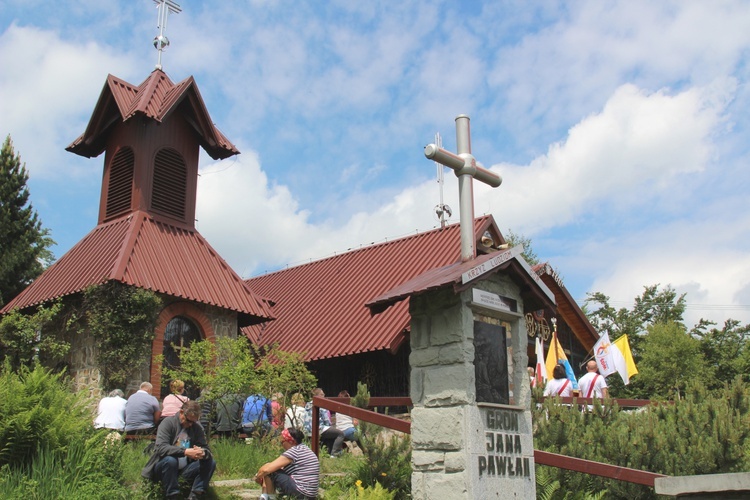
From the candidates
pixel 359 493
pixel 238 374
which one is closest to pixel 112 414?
pixel 238 374

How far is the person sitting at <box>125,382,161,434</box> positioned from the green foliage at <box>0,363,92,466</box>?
195 cm

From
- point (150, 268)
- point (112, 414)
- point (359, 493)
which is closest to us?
point (359, 493)

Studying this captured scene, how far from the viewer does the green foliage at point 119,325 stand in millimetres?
14523

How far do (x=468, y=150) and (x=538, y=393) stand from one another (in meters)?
3.25

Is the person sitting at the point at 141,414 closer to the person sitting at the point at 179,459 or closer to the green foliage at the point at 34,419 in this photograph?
the green foliage at the point at 34,419

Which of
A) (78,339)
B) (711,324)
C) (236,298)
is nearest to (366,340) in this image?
(236,298)

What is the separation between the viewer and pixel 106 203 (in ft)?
59.7

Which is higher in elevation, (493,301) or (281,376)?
(493,301)

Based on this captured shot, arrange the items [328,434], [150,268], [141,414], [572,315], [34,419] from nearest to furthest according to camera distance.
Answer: [34,419], [141,414], [328,434], [150,268], [572,315]

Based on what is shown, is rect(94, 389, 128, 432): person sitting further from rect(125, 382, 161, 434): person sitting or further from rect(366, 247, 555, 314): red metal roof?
rect(366, 247, 555, 314): red metal roof

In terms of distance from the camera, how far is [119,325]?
14500mm

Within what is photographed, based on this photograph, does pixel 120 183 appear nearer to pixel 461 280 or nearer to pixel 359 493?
pixel 359 493

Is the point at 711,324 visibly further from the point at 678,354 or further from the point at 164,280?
the point at 164,280

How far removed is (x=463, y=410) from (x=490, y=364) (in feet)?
2.04
